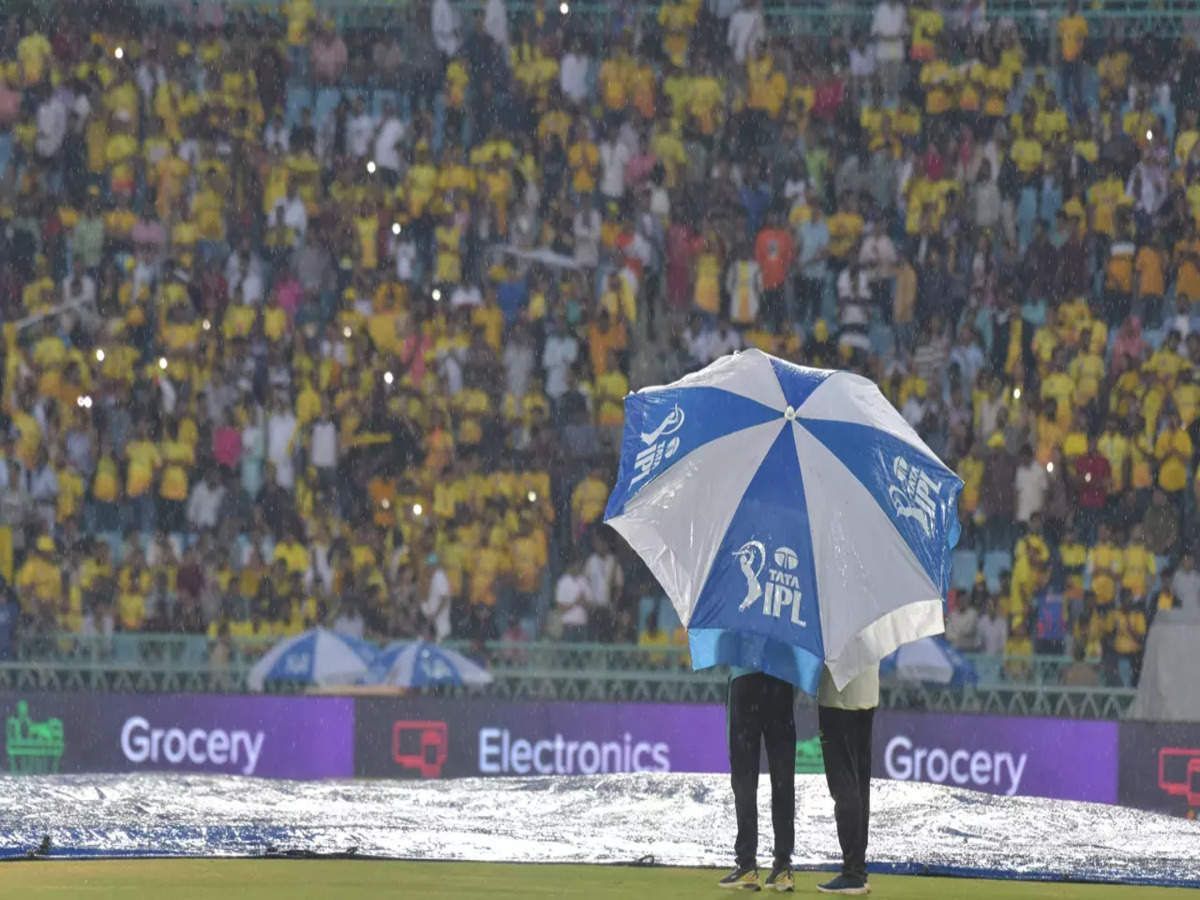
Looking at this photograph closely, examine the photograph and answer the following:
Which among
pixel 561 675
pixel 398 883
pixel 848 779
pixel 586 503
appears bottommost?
pixel 398 883

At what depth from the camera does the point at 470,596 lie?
825 inches

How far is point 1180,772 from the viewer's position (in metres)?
16.8

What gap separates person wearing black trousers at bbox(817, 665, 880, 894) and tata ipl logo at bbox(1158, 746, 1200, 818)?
28.7ft

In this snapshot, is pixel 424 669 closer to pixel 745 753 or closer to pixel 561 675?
pixel 561 675

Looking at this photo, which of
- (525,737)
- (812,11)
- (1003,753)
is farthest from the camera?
(812,11)

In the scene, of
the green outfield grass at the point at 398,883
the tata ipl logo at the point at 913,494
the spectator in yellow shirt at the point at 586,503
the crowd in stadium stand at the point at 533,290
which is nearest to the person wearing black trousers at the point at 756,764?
the green outfield grass at the point at 398,883

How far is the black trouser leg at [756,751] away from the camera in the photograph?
28.3ft

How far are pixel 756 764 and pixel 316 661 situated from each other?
34.8 feet

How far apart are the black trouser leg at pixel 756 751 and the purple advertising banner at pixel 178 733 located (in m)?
9.53

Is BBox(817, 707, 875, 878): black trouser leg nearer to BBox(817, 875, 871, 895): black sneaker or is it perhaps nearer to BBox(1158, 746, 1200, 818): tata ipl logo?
BBox(817, 875, 871, 895): black sneaker

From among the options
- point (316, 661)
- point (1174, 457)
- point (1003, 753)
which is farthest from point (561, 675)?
point (1174, 457)

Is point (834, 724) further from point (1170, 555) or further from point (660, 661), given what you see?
point (1170, 555)

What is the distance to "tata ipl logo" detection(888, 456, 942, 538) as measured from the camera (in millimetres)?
8182

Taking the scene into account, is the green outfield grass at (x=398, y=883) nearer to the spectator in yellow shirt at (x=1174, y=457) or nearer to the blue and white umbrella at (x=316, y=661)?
the blue and white umbrella at (x=316, y=661)
